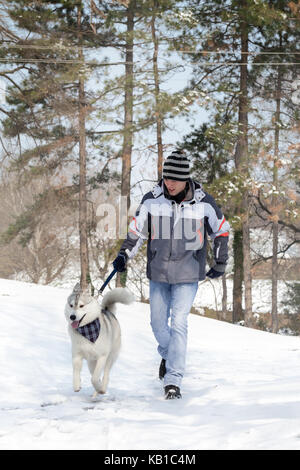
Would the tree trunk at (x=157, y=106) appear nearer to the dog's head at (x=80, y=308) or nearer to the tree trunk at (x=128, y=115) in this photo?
the tree trunk at (x=128, y=115)

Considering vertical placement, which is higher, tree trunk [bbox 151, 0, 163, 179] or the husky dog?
tree trunk [bbox 151, 0, 163, 179]

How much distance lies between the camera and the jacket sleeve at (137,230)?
454 centimetres

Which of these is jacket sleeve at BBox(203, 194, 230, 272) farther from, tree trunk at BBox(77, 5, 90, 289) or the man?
tree trunk at BBox(77, 5, 90, 289)

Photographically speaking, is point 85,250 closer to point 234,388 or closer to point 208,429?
point 234,388

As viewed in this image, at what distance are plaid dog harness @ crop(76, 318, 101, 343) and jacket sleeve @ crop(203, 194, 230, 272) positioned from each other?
1250 mm

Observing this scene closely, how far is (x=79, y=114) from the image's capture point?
1845 cm

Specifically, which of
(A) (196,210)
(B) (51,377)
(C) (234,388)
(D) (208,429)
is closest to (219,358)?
(C) (234,388)

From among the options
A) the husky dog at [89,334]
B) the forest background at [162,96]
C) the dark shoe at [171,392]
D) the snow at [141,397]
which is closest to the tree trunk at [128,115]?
the forest background at [162,96]

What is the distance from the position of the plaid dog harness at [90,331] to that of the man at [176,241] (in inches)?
23.6

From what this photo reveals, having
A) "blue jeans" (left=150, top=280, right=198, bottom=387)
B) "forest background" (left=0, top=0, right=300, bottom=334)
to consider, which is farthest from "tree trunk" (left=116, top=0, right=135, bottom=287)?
"blue jeans" (left=150, top=280, right=198, bottom=387)

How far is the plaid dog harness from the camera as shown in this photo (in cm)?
406

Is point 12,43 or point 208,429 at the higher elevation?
point 12,43
